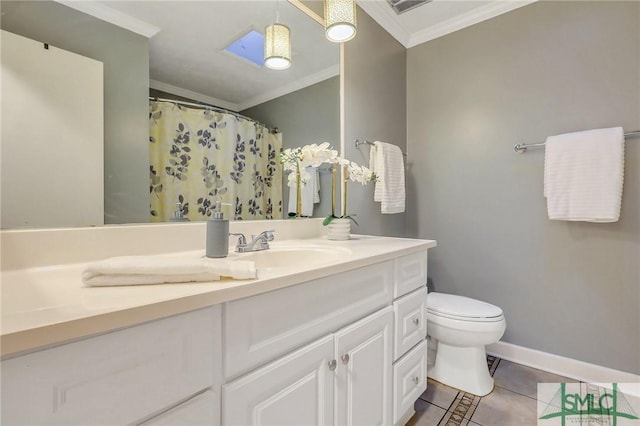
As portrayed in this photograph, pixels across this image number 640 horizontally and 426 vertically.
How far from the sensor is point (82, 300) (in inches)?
19.6

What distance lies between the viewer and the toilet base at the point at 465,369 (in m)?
1.55

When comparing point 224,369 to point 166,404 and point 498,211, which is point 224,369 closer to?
point 166,404

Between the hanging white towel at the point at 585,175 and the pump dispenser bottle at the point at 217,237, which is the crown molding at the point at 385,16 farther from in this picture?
the pump dispenser bottle at the point at 217,237

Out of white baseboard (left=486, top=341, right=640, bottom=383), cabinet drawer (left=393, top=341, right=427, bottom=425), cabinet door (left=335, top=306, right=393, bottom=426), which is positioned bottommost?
white baseboard (left=486, top=341, right=640, bottom=383)

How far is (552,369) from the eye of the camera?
5.72ft

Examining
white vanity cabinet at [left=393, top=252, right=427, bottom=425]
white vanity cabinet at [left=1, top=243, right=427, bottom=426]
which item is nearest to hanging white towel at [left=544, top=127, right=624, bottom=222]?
white vanity cabinet at [left=393, top=252, right=427, bottom=425]

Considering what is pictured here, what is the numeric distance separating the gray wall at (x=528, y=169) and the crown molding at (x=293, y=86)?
35.6 inches

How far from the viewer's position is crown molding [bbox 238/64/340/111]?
136 cm

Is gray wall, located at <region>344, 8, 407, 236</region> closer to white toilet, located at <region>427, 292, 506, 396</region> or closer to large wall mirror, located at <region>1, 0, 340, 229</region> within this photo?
large wall mirror, located at <region>1, 0, 340, 229</region>

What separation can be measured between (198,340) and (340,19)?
→ 1520 mm

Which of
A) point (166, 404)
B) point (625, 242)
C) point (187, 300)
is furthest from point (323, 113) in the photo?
point (625, 242)

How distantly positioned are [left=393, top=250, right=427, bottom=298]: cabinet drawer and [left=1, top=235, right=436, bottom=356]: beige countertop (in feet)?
1.57

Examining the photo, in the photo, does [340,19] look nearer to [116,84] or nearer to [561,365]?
[116,84]

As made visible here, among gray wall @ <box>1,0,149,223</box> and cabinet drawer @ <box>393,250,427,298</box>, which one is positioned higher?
gray wall @ <box>1,0,149,223</box>
